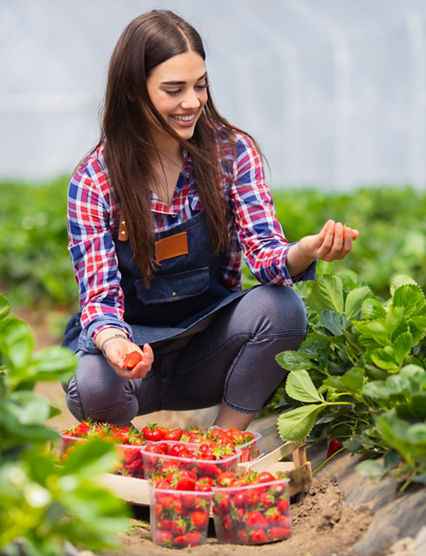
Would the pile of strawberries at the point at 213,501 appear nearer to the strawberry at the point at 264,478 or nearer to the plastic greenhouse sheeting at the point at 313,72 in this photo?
the strawberry at the point at 264,478

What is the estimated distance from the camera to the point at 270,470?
207 cm

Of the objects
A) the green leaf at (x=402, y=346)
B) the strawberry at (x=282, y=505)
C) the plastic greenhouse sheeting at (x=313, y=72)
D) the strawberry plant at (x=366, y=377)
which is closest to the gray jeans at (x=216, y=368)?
the strawberry plant at (x=366, y=377)

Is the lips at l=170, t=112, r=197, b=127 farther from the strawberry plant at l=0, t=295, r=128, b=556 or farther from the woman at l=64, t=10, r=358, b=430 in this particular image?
the strawberry plant at l=0, t=295, r=128, b=556

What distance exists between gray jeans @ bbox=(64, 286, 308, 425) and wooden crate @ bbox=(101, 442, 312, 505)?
12.8 inches

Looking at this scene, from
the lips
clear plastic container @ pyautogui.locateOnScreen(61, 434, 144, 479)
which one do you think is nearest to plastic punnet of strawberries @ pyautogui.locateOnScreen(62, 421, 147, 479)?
clear plastic container @ pyautogui.locateOnScreen(61, 434, 144, 479)

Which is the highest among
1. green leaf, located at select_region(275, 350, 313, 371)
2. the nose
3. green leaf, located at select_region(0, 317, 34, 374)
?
the nose

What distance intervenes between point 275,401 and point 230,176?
80 centimetres

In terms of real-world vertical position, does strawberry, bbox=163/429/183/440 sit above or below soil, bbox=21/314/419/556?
above

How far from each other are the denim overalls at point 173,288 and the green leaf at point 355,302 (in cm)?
33

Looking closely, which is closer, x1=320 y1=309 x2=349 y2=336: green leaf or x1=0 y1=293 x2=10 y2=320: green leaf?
x1=0 y1=293 x2=10 y2=320: green leaf

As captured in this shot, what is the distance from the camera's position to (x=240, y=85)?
1599 centimetres

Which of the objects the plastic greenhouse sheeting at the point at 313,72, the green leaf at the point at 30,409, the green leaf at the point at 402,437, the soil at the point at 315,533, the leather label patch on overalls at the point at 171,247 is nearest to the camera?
the green leaf at the point at 30,409

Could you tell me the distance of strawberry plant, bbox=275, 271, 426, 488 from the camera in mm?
1697

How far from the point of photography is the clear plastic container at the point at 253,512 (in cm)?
179
